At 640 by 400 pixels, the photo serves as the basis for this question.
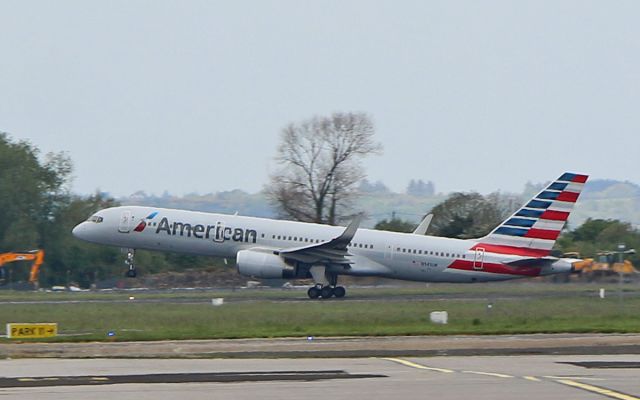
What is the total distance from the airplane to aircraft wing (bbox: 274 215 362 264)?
37mm

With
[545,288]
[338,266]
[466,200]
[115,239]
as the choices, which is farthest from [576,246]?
[115,239]

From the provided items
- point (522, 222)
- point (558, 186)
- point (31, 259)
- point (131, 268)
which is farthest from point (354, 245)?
point (31, 259)

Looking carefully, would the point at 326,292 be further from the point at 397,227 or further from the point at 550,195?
the point at 397,227

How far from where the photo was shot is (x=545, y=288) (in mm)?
49094

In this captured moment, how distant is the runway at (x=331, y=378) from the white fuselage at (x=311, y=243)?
23438 mm

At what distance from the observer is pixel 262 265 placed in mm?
45250

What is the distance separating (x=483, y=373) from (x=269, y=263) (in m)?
25.8

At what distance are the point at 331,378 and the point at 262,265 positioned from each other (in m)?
25.9

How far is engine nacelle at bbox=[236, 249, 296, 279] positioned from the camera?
45.2 meters

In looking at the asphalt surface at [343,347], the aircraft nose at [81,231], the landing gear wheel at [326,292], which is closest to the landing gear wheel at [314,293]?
the landing gear wheel at [326,292]

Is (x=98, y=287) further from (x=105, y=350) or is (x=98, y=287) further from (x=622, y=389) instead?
(x=622, y=389)

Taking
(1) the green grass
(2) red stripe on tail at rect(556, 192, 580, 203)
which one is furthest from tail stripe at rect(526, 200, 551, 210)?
(1) the green grass

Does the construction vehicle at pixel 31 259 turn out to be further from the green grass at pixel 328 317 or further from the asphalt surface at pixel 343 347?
the asphalt surface at pixel 343 347

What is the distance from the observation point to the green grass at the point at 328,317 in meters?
29.6
